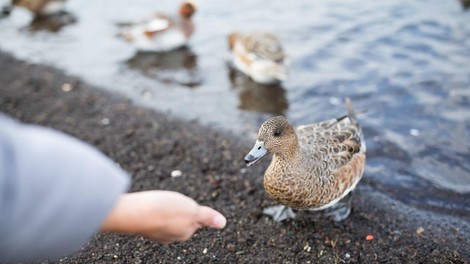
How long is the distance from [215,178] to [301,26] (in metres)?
4.76

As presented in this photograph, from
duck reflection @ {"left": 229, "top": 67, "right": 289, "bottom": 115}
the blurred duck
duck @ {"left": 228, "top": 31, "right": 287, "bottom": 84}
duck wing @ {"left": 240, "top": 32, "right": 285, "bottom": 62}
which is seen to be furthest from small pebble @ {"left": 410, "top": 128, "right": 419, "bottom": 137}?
the blurred duck

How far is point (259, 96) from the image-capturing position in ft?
21.7

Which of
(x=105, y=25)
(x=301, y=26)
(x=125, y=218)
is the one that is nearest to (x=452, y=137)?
(x=301, y=26)

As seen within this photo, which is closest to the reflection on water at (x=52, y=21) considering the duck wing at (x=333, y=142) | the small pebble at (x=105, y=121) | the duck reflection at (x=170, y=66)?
the duck reflection at (x=170, y=66)

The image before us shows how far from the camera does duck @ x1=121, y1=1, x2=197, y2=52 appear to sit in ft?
26.2

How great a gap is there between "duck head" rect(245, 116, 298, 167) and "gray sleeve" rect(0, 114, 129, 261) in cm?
208

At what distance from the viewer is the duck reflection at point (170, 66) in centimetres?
721

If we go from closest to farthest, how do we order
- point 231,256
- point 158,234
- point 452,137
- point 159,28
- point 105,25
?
point 158,234 < point 231,256 < point 452,137 < point 159,28 < point 105,25

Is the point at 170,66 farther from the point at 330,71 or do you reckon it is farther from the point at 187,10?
the point at 330,71

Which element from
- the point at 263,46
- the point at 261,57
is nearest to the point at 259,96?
the point at 261,57

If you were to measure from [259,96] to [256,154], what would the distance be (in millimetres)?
3431

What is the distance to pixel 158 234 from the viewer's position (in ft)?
5.32

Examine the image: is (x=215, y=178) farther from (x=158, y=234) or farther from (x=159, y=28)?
(x=159, y=28)

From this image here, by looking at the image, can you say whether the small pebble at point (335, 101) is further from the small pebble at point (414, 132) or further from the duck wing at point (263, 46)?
the small pebble at point (414, 132)
